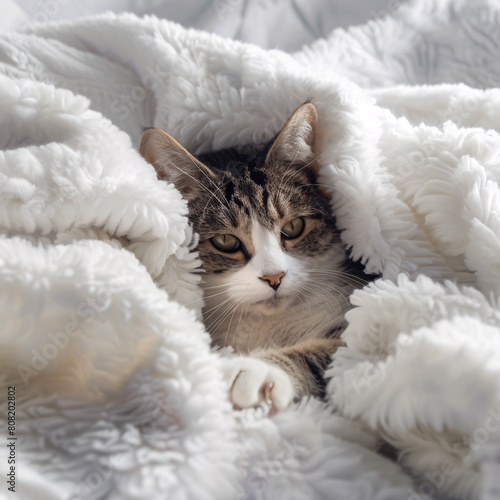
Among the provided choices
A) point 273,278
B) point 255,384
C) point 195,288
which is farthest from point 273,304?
point 255,384

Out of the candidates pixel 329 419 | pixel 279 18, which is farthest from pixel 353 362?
pixel 279 18

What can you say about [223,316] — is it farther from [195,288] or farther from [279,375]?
[279,375]

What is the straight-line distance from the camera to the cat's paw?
572mm

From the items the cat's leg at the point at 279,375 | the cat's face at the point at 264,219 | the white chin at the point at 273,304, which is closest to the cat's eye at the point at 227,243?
the cat's face at the point at 264,219

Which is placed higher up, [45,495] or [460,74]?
[460,74]

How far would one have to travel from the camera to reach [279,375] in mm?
621

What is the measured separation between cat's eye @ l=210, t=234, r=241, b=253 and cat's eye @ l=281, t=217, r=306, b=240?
9 cm

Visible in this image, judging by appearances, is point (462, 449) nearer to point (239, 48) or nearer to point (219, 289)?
point (219, 289)

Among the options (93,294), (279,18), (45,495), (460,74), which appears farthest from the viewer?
(279,18)

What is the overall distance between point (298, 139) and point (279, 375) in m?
0.46

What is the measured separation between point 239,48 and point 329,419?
0.73 m

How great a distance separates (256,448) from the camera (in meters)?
0.52

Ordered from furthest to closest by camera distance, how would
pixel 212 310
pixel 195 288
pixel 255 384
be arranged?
pixel 212 310 → pixel 195 288 → pixel 255 384

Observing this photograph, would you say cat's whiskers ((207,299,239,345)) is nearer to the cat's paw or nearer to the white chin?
the white chin
